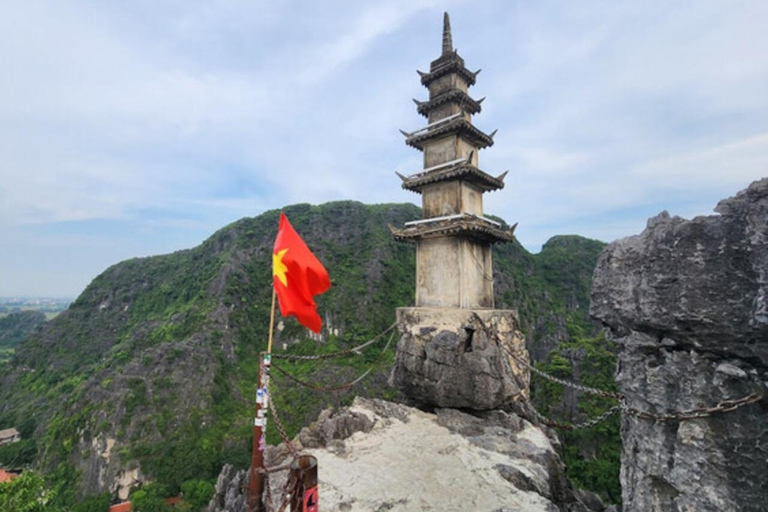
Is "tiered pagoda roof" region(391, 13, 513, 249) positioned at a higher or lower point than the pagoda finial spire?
lower

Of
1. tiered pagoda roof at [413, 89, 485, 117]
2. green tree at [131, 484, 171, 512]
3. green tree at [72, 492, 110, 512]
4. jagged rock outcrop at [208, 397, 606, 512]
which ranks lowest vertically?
green tree at [72, 492, 110, 512]

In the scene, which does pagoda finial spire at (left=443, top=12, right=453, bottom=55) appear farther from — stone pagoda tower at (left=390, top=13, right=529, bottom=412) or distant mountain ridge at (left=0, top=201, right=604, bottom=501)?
distant mountain ridge at (left=0, top=201, right=604, bottom=501)

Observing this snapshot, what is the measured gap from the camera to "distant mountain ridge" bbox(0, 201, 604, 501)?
2906 centimetres

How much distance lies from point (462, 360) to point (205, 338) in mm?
38035

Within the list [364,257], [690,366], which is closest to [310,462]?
[690,366]

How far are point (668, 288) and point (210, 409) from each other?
3799cm

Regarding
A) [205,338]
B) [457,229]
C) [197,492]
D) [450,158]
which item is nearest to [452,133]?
[450,158]

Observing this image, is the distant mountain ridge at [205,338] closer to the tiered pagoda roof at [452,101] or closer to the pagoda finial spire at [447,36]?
the tiered pagoda roof at [452,101]

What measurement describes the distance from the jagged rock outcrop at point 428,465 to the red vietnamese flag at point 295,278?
13.4 feet

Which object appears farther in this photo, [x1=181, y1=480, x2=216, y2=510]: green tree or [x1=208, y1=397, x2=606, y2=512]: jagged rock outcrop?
[x1=181, y1=480, x2=216, y2=510]: green tree

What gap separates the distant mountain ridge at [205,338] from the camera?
95.3 feet

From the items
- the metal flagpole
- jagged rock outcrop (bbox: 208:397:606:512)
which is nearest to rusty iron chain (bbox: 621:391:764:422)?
the metal flagpole

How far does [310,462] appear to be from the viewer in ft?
11.5

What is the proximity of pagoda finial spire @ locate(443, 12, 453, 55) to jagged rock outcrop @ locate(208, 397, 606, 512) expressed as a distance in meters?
13.0
